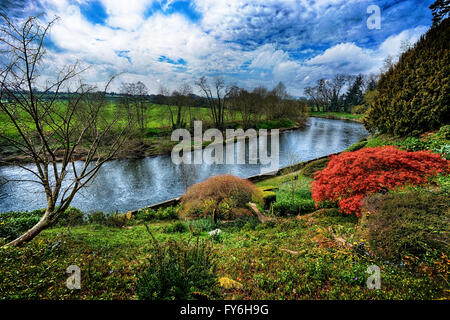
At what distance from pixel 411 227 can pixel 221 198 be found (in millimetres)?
6338

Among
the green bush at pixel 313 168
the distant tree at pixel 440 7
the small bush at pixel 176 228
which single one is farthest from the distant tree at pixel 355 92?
the small bush at pixel 176 228

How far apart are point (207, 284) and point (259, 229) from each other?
4.35 meters

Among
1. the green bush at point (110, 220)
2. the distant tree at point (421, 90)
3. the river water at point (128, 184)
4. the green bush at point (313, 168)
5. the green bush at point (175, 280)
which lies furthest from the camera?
the green bush at point (313, 168)

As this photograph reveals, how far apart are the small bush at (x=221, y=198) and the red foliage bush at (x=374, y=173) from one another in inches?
134

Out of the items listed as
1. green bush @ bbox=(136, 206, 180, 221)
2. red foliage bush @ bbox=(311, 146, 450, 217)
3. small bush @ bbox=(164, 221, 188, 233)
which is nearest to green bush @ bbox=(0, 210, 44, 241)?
green bush @ bbox=(136, 206, 180, 221)

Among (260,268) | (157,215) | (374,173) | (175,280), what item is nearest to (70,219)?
(157,215)

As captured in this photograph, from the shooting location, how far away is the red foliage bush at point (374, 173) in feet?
19.0

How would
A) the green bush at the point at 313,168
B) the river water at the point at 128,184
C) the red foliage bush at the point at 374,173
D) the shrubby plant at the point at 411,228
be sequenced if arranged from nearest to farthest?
1. the shrubby plant at the point at 411,228
2. the red foliage bush at the point at 374,173
3. the river water at the point at 128,184
4. the green bush at the point at 313,168

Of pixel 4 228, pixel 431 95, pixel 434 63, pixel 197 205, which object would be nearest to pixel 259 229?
pixel 197 205

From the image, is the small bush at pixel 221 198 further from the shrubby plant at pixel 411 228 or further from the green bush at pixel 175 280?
the green bush at pixel 175 280

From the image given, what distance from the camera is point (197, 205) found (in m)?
8.73

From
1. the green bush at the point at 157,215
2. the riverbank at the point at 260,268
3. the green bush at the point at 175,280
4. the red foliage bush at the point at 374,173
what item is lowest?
the green bush at the point at 157,215

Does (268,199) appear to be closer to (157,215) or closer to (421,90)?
(157,215)

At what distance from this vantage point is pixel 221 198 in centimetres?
869
